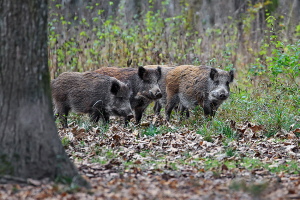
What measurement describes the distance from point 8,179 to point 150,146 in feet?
10.4

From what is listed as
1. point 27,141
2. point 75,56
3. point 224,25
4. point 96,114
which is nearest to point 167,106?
point 96,114

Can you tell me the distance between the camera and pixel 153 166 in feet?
19.3

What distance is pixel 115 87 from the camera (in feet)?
32.1

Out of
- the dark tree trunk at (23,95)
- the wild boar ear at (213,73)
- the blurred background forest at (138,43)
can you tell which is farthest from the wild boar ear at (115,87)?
the dark tree trunk at (23,95)

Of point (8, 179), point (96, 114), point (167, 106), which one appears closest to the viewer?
point (8, 179)

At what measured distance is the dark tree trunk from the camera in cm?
449

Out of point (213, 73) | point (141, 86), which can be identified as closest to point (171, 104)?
point (141, 86)

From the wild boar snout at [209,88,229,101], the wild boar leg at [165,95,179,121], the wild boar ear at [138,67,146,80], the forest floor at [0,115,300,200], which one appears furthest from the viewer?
the wild boar leg at [165,95,179,121]

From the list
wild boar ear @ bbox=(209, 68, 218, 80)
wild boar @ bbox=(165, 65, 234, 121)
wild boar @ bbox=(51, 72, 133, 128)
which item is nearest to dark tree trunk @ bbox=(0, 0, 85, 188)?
wild boar @ bbox=(51, 72, 133, 128)

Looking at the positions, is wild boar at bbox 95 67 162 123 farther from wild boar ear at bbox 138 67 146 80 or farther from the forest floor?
the forest floor

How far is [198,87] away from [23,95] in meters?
6.36

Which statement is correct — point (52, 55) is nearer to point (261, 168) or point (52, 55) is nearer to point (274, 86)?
point (274, 86)

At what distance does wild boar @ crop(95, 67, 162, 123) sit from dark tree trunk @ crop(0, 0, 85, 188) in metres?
5.82

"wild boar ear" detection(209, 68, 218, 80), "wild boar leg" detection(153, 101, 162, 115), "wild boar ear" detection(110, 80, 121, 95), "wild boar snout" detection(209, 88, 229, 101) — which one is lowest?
"wild boar leg" detection(153, 101, 162, 115)
